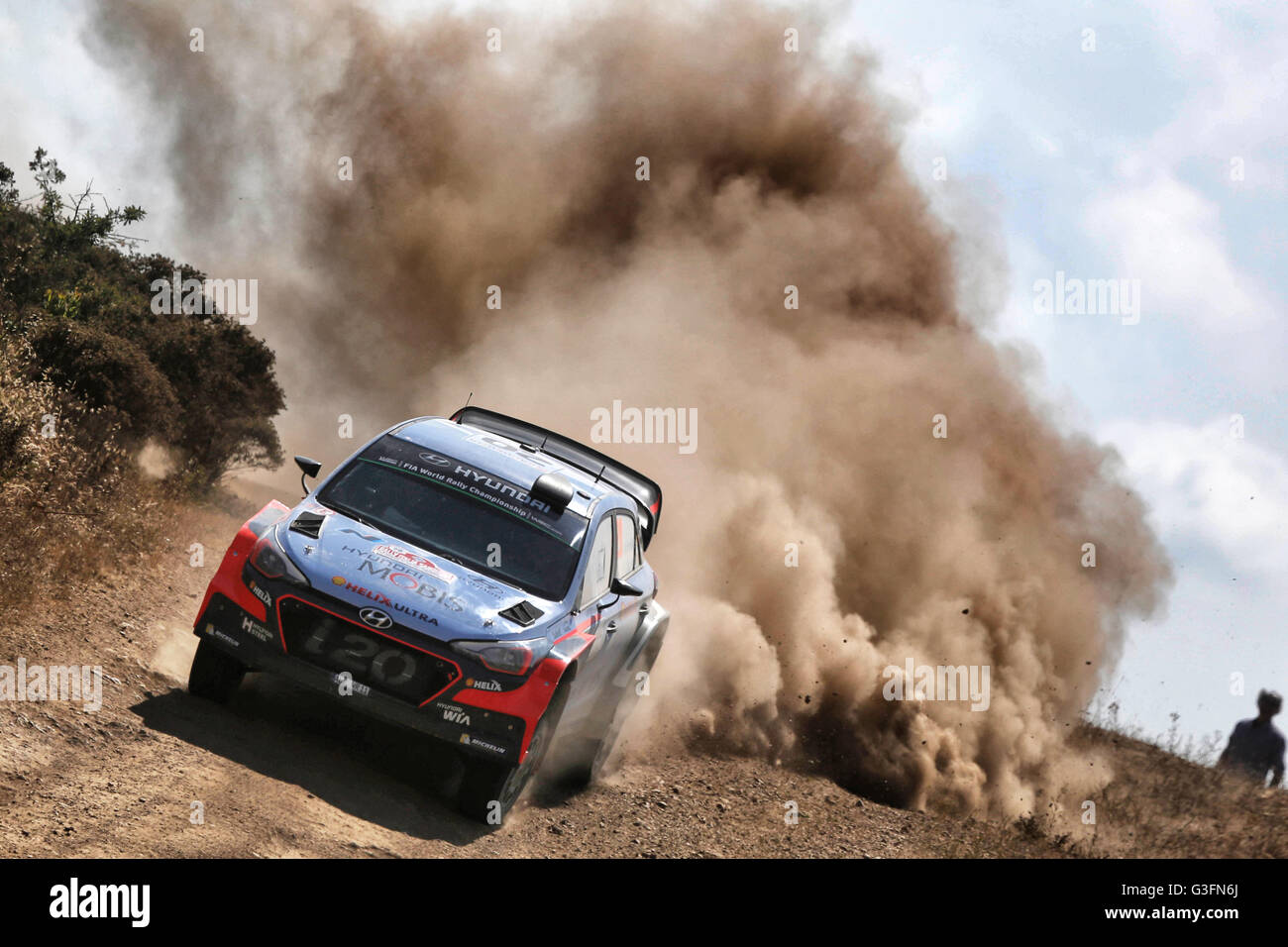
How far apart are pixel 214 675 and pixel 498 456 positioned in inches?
90.0

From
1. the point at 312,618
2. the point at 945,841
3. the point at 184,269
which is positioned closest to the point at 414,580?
the point at 312,618

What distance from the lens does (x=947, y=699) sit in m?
12.3

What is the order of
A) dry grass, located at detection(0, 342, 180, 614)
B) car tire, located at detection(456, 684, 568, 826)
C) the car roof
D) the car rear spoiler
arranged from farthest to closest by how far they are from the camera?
the car rear spoiler
dry grass, located at detection(0, 342, 180, 614)
the car roof
car tire, located at detection(456, 684, 568, 826)

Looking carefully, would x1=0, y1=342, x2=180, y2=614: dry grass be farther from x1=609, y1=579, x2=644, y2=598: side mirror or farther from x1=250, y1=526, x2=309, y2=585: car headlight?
x1=609, y1=579, x2=644, y2=598: side mirror

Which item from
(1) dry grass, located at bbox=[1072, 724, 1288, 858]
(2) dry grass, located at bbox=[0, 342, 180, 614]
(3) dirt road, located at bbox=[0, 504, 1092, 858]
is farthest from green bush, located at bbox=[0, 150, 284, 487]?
(1) dry grass, located at bbox=[1072, 724, 1288, 858]

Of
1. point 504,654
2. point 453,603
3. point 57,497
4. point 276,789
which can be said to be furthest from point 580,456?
point 57,497

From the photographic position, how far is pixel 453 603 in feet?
21.7

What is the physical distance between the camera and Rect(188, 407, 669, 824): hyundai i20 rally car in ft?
21.1

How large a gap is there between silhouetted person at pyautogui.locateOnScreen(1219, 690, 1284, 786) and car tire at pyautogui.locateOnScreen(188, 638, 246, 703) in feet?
27.6

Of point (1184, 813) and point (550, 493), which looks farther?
point (1184, 813)

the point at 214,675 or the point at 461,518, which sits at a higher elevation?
the point at 461,518

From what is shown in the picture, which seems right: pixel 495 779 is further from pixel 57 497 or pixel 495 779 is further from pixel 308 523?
pixel 57 497

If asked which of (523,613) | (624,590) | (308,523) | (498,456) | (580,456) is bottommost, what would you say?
(523,613)

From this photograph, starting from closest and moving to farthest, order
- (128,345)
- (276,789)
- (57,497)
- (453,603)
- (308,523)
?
(276,789) < (453,603) < (308,523) < (57,497) < (128,345)
